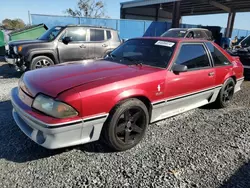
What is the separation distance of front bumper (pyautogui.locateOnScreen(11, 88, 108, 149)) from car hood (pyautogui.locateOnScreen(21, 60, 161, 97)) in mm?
329

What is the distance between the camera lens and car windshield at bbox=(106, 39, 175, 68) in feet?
10.9

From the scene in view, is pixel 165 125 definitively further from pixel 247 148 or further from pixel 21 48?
pixel 21 48

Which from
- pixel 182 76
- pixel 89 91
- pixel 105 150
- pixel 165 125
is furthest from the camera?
pixel 165 125

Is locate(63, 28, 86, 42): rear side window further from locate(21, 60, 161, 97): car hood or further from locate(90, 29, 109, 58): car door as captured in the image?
locate(21, 60, 161, 97): car hood

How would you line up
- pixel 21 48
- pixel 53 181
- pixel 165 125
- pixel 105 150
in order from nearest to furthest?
pixel 53 181, pixel 105 150, pixel 165 125, pixel 21 48

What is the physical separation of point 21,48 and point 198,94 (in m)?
5.32

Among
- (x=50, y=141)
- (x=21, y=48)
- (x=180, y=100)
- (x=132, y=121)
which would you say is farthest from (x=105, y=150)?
(x=21, y=48)

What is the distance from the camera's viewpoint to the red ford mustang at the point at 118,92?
2.32m

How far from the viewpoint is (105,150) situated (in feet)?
9.20

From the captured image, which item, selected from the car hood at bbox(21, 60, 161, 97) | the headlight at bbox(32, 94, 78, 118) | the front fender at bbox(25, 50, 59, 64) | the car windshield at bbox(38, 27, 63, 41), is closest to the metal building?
the car windshield at bbox(38, 27, 63, 41)

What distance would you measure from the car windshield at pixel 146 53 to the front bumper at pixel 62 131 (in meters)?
1.30

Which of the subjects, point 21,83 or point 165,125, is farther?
point 165,125

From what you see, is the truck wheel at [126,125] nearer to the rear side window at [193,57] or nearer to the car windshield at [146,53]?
the car windshield at [146,53]

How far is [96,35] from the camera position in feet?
25.1
